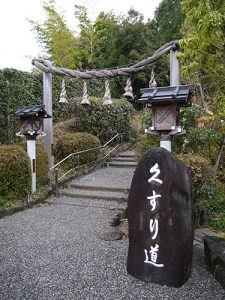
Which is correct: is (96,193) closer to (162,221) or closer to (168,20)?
(162,221)

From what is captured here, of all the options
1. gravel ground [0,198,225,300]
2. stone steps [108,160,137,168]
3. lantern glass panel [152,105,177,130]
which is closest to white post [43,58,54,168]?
gravel ground [0,198,225,300]

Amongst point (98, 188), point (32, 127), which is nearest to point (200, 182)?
point (98, 188)

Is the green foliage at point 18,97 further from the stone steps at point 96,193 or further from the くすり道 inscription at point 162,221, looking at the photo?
the くすり道 inscription at point 162,221

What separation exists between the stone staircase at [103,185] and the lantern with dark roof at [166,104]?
121 inches

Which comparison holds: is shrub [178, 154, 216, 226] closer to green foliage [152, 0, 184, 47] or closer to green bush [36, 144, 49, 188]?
green bush [36, 144, 49, 188]

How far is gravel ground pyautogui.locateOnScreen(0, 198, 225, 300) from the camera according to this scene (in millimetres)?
3451

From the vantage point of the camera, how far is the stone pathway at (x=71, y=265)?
3.45m

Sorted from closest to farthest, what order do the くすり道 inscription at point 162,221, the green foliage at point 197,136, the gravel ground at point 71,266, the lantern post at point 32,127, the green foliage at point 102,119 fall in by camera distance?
the gravel ground at point 71,266, the くすり道 inscription at point 162,221, the green foliage at point 197,136, the lantern post at point 32,127, the green foliage at point 102,119

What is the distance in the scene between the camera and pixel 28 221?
637 cm

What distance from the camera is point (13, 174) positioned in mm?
7156

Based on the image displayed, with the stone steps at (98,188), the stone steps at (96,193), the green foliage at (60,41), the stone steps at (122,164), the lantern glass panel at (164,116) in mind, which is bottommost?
the stone steps at (96,193)

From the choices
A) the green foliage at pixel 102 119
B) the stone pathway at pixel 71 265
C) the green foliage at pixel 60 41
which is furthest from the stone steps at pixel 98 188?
the green foliage at pixel 60 41

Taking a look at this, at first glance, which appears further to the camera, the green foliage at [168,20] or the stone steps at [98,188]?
the green foliage at [168,20]

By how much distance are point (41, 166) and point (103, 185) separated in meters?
1.86
